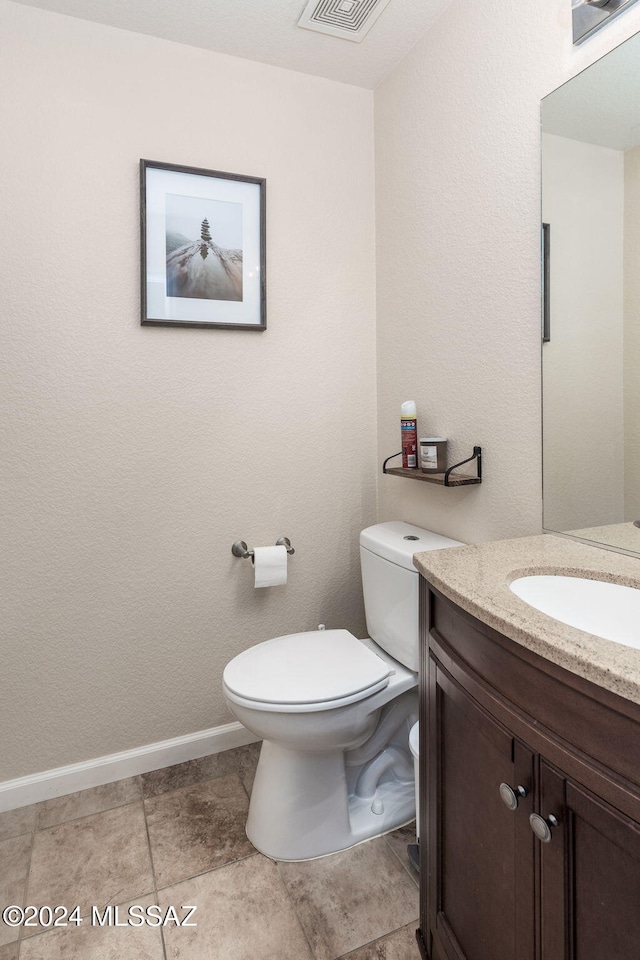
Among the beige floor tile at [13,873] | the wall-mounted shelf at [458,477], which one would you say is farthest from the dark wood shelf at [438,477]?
the beige floor tile at [13,873]

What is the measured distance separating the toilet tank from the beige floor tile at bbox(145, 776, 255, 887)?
2.26 feet

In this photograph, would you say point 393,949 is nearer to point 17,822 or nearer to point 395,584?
point 395,584

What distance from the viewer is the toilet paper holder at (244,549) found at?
6.35 ft

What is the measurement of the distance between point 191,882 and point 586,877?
3.76 feet

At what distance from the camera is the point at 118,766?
1.83 m

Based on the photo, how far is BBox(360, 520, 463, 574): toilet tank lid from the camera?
1583 mm

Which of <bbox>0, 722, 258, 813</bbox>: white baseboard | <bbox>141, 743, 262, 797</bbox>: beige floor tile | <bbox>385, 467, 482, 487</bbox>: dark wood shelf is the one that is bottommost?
<bbox>141, 743, 262, 797</bbox>: beige floor tile

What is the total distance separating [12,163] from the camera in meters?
1.60

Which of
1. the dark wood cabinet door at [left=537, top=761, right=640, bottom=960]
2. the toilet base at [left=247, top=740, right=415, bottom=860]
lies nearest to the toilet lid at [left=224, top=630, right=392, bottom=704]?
the toilet base at [left=247, top=740, right=415, bottom=860]

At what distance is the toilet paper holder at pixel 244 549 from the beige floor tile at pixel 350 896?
930 millimetres

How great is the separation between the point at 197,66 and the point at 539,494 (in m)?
1.77

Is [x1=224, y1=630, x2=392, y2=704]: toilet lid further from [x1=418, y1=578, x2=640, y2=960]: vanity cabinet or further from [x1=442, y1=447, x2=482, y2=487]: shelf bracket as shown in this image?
[x1=442, y1=447, x2=482, y2=487]: shelf bracket

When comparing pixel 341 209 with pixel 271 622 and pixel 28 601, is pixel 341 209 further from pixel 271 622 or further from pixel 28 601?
pixel 28 601

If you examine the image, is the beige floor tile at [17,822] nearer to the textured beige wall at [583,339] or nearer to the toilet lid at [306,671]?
the toilet lid at [306,671]
